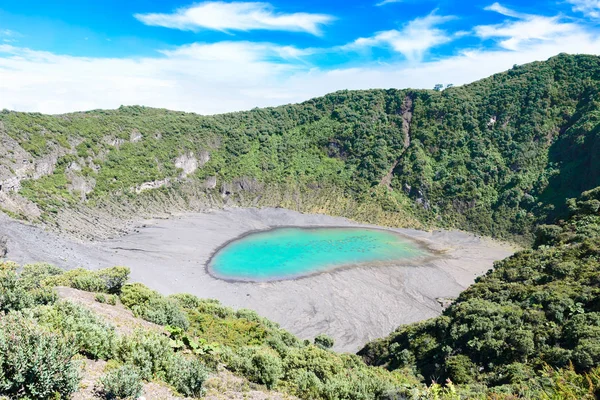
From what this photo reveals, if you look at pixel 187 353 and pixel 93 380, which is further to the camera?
pixel 187 353

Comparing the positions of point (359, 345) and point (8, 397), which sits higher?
point (8, 397)

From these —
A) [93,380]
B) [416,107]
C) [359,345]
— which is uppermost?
[416,107]

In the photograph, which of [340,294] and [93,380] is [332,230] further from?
[93,380]

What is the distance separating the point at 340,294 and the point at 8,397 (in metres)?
47.5

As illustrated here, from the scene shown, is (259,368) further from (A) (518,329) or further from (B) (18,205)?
(B) (18,205)

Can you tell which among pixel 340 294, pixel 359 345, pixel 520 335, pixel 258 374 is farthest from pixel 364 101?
pixel 258 374

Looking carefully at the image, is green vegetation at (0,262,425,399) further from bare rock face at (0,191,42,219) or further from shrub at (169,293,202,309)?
bare rock face at (0,191,42,219)

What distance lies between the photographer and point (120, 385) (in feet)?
30.2

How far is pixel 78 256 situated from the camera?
5306 centimetres

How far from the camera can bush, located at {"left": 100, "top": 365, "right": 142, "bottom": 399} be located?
9156 mm

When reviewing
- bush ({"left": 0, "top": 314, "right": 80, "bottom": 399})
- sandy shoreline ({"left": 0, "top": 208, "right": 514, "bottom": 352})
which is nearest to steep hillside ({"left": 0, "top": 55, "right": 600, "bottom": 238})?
sandy shoreline ({"left": 0, "top": 208, "right": 514, "bottom": 352})

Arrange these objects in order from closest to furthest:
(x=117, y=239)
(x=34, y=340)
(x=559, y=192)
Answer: (x=34, y=340), (x=117, y=239), (x=559, y=192)

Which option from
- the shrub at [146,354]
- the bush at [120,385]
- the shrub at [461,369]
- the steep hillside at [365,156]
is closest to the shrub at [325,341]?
the shrub at [461,369]

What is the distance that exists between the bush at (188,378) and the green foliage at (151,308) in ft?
30.8
